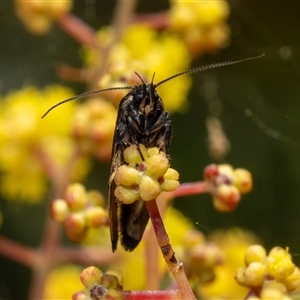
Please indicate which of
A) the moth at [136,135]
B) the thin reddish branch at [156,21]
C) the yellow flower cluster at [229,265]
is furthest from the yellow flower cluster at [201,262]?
the thin reddish branch at [156,21]

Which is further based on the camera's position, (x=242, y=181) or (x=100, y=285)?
(x=242, y=181)

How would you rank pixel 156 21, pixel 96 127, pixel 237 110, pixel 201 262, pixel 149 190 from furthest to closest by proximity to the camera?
pixel 237 110
pixel 156 21
pixel 96 127
pixel 201 262
pixel 149 190

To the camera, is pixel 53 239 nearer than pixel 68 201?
No

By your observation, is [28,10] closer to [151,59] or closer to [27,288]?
[151,59]

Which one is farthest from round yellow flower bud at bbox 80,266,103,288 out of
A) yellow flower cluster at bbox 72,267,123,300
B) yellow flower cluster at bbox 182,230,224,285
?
yellow flower cluster at bbox 182,230,224,285

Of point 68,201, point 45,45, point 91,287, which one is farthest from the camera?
point 45,45

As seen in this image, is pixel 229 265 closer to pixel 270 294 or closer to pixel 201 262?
pixel 201 262

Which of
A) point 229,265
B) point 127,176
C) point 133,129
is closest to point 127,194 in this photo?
point 127,176

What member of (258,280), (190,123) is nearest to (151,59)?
(190,123)
